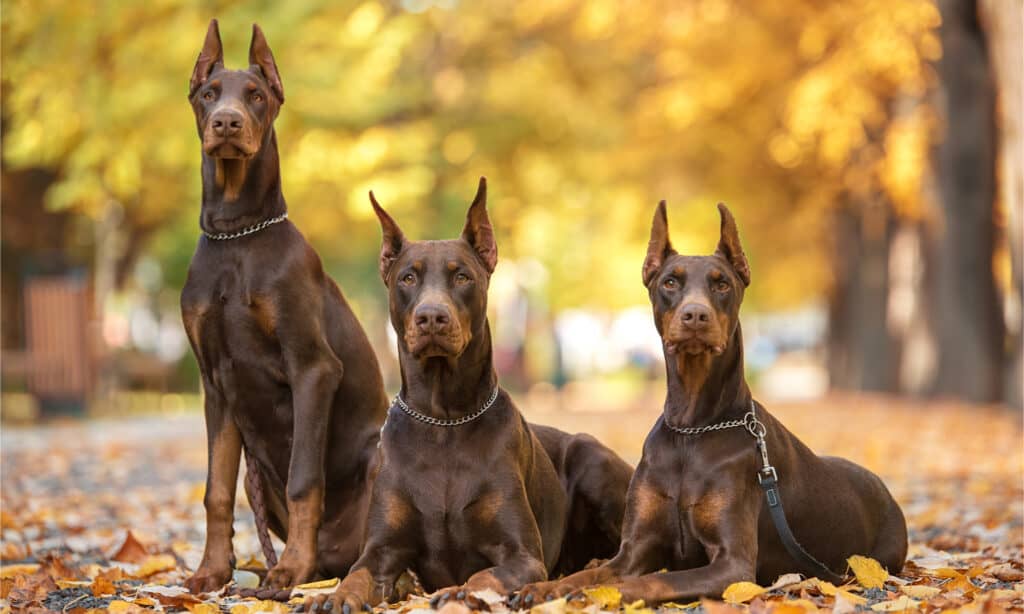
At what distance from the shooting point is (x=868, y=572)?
606 cm

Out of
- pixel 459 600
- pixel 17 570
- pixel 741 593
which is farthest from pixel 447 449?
pixel 17 570

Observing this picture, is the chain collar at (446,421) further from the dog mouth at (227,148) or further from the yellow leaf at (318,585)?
the dog mouth at (227,148)

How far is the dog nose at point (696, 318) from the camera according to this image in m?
5.59

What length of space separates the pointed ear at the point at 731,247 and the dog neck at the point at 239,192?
2.05m

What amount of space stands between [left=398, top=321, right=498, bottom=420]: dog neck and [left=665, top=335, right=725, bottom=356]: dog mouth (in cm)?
83

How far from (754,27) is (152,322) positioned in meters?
26.4

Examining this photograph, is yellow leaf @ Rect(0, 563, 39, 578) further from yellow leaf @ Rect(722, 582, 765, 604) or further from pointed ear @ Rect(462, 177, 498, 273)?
yellow leaf @ Rect(722, 582, 765, 604)

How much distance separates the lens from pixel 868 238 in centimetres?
2942

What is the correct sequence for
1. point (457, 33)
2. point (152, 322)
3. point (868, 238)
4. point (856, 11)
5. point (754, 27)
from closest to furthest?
point (856, 11) < point (754, 27) < point (457, 33) < point (868, 238) < point (152, 322)

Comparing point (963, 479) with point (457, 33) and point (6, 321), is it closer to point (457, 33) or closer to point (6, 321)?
point (457, 33)

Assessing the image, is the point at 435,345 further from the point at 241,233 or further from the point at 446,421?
the point at 241,233

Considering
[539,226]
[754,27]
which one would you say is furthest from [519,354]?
[754,27]

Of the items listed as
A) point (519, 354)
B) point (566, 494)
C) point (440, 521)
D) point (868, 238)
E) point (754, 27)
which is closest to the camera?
point (440, 521)


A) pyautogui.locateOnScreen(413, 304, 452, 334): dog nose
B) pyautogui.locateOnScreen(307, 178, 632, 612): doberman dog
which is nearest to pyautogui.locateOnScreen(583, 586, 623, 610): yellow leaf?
pyautogui.locateOnScreen(307, 178, 632, 612): doberman dog
